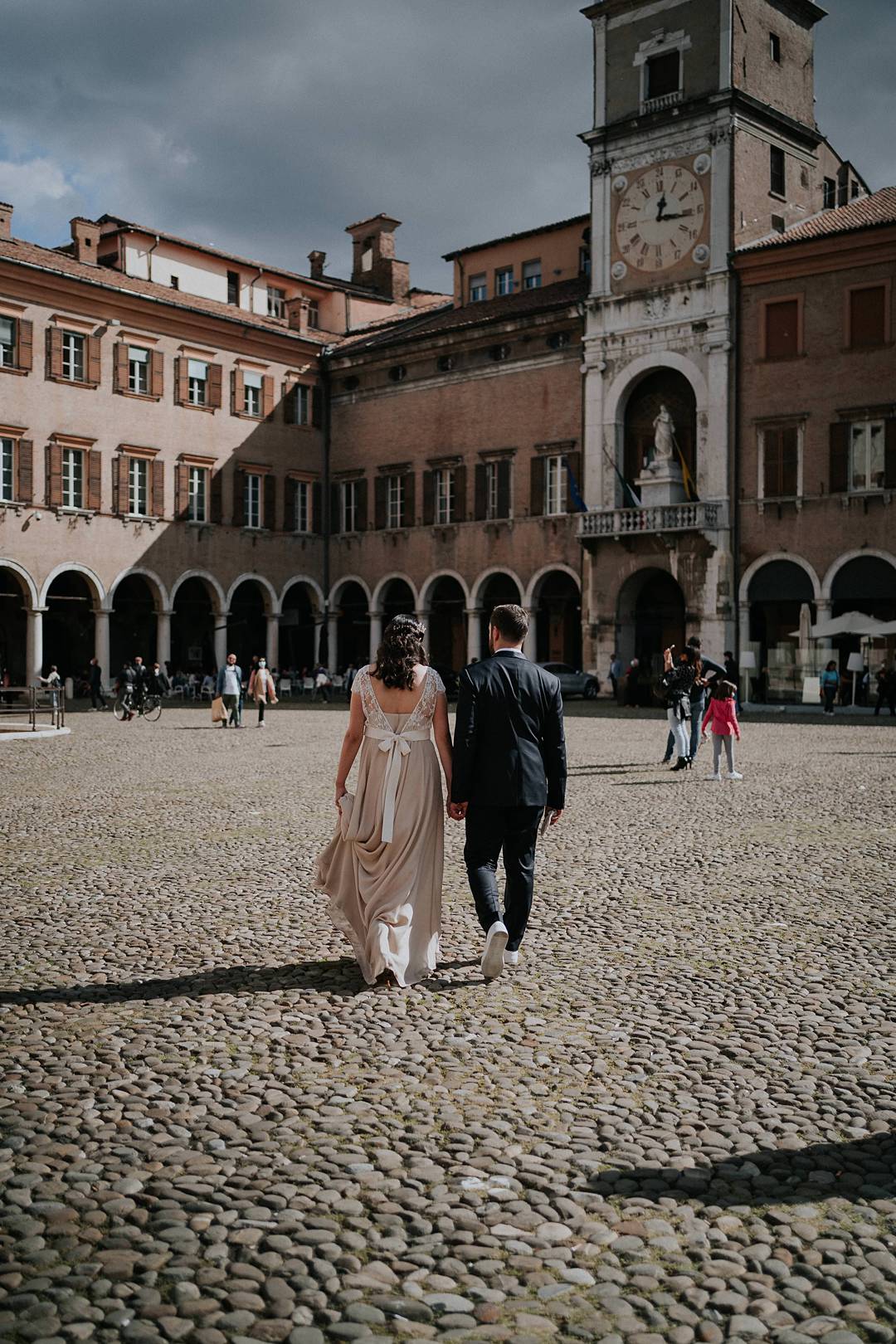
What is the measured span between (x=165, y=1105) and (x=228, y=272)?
46.9 m

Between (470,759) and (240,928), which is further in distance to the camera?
(240,928)

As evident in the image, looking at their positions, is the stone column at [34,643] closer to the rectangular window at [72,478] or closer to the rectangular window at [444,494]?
the rectangular window at [72,478]

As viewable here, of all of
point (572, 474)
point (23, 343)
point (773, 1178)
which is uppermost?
point (23, 343)

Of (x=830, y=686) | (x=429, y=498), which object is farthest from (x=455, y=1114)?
(x=429, y=498)

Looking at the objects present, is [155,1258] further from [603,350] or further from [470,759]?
[603,350]

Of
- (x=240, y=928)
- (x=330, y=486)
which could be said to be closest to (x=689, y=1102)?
(x=240, y=928)

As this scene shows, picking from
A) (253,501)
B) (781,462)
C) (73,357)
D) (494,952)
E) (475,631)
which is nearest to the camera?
(494,952)

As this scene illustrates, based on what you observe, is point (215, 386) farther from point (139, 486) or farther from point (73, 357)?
point (73, 357)

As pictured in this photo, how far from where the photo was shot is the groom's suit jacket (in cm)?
641

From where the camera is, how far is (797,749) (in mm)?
21141

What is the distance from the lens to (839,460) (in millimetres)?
35188

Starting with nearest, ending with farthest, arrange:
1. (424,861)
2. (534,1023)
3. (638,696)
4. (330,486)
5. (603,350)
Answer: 1. (534,1023)
2. (424,861)
3. (638,696)
4. (603,350)
5. (330,486)

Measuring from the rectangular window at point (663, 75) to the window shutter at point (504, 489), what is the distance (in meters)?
11.3

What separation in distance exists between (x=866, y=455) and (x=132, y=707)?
19399 mm
